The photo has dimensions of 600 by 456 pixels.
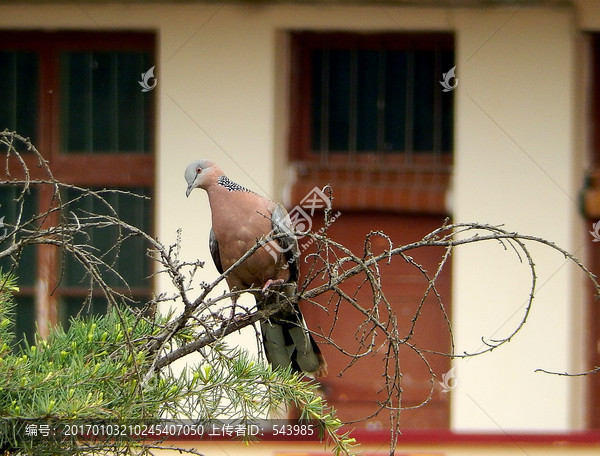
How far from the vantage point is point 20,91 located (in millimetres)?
4879

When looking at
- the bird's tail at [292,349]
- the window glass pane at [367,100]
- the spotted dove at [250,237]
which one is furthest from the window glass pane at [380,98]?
the bird's tail at [292,349]

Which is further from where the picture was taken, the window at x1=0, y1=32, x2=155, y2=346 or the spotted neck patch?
the window at x1=0, y1=32, x2=155, y2=346

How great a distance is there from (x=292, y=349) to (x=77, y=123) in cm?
257

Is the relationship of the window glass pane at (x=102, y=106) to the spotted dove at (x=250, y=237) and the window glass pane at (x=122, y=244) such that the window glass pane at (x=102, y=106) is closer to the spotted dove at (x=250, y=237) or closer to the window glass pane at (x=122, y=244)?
the window glass pane at (x=122, y=244)

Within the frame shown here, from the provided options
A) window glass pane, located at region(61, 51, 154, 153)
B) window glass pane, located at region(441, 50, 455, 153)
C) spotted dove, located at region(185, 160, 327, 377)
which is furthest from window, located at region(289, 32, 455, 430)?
spotted dove, located at region(185, 160, 327, 377)

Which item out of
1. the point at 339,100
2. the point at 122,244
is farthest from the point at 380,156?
the point at 122,244

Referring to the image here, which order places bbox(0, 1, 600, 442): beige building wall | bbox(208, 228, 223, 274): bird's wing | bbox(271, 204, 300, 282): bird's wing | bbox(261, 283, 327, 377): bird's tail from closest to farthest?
1. bbox(261, 283, 327, 377): bird's tail
2. bbox(271, 204, 300, 282): bird's wing
3. bbox(208, 228, 223, 274): bird's wing
4. bbox(0, 1, 600, 442): beige building wall

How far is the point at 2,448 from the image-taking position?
1702 mm

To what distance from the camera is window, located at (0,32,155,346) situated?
15.6ft

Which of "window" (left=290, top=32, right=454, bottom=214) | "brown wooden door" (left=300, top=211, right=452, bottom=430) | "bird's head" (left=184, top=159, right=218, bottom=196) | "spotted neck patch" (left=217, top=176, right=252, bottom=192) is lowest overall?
"brown wooden door" (left=300, top=211, right=452, bottom=430)

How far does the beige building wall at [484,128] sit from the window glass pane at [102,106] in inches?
11.2

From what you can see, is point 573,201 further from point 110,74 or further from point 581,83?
point 110,74

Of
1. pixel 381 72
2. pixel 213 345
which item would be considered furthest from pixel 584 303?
pixel 213 345

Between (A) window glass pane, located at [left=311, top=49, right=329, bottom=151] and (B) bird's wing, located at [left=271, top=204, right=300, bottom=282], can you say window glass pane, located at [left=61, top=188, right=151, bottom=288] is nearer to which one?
(A) window glass pane, located at [left=311, top=49, right=329, bottom=151]
